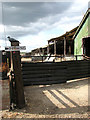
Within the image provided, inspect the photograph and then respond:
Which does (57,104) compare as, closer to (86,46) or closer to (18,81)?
(18,81)

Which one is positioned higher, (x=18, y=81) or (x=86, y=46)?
(x=86, y=46)

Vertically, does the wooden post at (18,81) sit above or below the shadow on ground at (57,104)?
above

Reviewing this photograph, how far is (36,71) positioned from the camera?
5898 mm

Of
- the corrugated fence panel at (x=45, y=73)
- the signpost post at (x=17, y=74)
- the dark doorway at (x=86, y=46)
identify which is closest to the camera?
the signpost post at (x=17, y=74)

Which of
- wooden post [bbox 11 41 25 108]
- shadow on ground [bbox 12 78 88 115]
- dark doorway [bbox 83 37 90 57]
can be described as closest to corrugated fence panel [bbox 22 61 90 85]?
shadow on ground [bbox 12 78 88 115]

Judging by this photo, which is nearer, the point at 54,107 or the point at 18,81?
the point at 54,107

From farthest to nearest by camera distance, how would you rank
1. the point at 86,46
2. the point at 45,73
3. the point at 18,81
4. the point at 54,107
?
1. the point at 86,46
2. the point at 45,73
3. the point at 18,81
4. the point at 54,107

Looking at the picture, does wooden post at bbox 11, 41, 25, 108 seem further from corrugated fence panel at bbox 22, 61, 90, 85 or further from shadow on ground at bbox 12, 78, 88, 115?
corrugated fence panel at bbox 22, 61, 90, 85

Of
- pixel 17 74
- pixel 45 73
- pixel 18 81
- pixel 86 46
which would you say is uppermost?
pixel 86 46

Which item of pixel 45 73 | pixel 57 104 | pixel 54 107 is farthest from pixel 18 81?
pixel 45 73

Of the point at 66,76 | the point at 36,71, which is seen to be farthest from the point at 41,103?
the point at 66,76

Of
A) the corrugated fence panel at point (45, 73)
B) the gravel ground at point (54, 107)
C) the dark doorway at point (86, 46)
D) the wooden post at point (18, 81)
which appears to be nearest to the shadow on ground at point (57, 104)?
the gravel ground at point (54, 107)

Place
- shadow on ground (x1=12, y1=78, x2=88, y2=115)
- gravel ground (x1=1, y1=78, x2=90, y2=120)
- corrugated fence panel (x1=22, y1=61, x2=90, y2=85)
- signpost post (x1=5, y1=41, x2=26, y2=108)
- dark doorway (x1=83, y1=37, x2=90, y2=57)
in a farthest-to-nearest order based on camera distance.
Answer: dark doorway (x1=83, y1=37, x2=90, y2=57) → corrugated fence panel (x1=22, y1=61, x2=90, y2=85) → signpost post (x1=5, y1=41, x2=26, y2=108) → shadow on ground (x1=12, y1=78, x2=88, y2=115) → gravel ground (x1=1, y1=78, x2=90, y2=120)

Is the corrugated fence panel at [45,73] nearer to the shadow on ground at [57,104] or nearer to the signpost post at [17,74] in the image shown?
the shadow on ground at [57,104]
